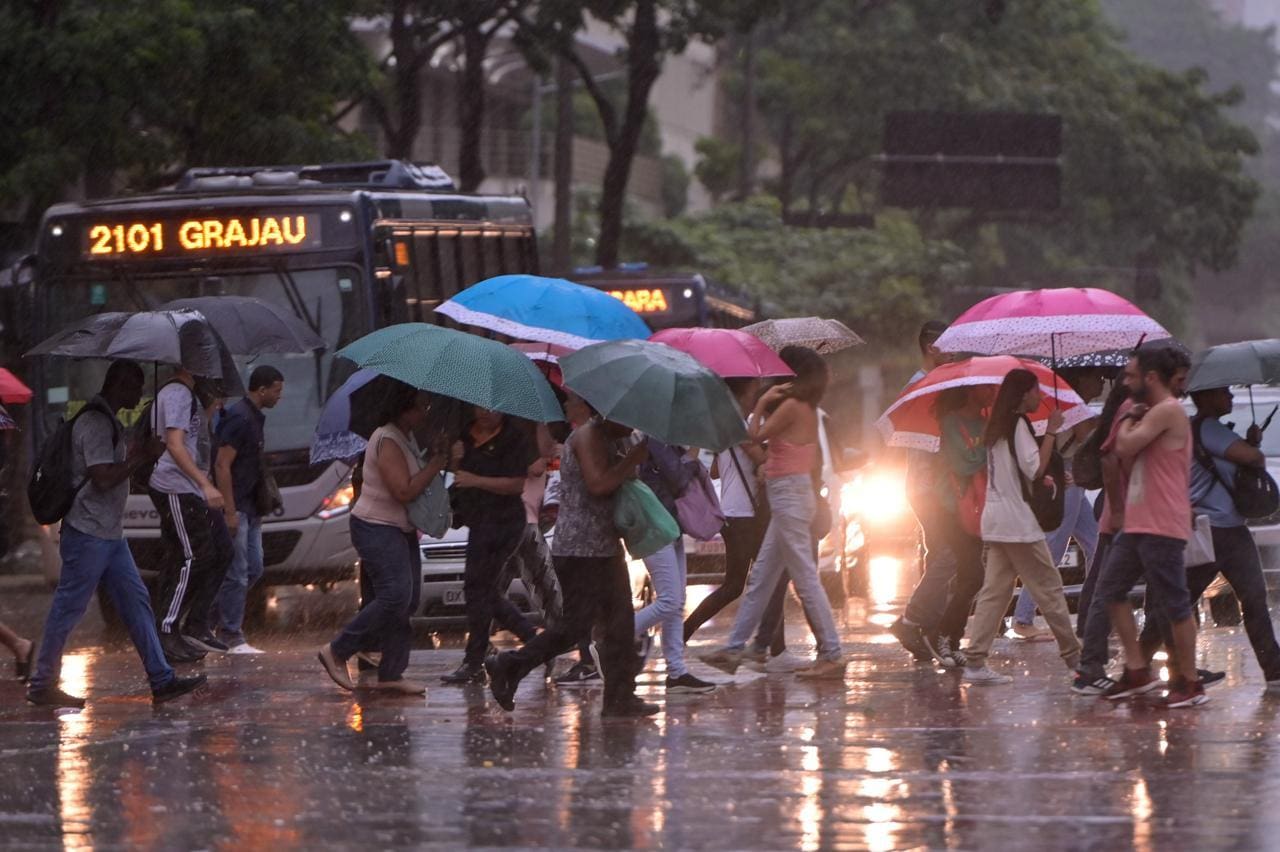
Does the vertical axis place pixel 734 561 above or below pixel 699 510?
below

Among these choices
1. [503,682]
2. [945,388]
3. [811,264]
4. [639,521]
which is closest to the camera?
[639,521]

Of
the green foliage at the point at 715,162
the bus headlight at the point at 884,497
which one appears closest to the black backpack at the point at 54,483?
the bus headlight at the point at 884,497

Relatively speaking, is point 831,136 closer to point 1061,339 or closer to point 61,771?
point 1061,339

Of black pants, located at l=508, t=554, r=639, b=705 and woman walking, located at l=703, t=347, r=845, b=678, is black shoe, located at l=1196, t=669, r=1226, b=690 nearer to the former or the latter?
woman walking, located at l=703, t=347, r=845, b=678

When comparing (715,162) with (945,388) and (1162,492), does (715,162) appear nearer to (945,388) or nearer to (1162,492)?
(945,388)

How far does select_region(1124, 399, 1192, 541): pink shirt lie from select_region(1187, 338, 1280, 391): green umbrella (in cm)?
67

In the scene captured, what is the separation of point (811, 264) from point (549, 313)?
35.1 meters

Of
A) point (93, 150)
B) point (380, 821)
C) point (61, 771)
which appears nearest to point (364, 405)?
point (61, 771)

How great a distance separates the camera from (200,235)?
16391 mm

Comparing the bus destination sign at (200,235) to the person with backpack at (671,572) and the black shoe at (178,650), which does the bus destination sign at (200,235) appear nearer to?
the black shoe at (178,650)

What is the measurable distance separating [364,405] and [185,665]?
2.43m

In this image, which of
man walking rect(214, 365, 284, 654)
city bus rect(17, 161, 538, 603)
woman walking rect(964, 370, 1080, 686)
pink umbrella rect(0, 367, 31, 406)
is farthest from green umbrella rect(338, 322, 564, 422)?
city bus rect(17, 161, 538, 603)

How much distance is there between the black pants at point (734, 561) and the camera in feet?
39.3

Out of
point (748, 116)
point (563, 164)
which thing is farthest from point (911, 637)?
point (748, 116)
